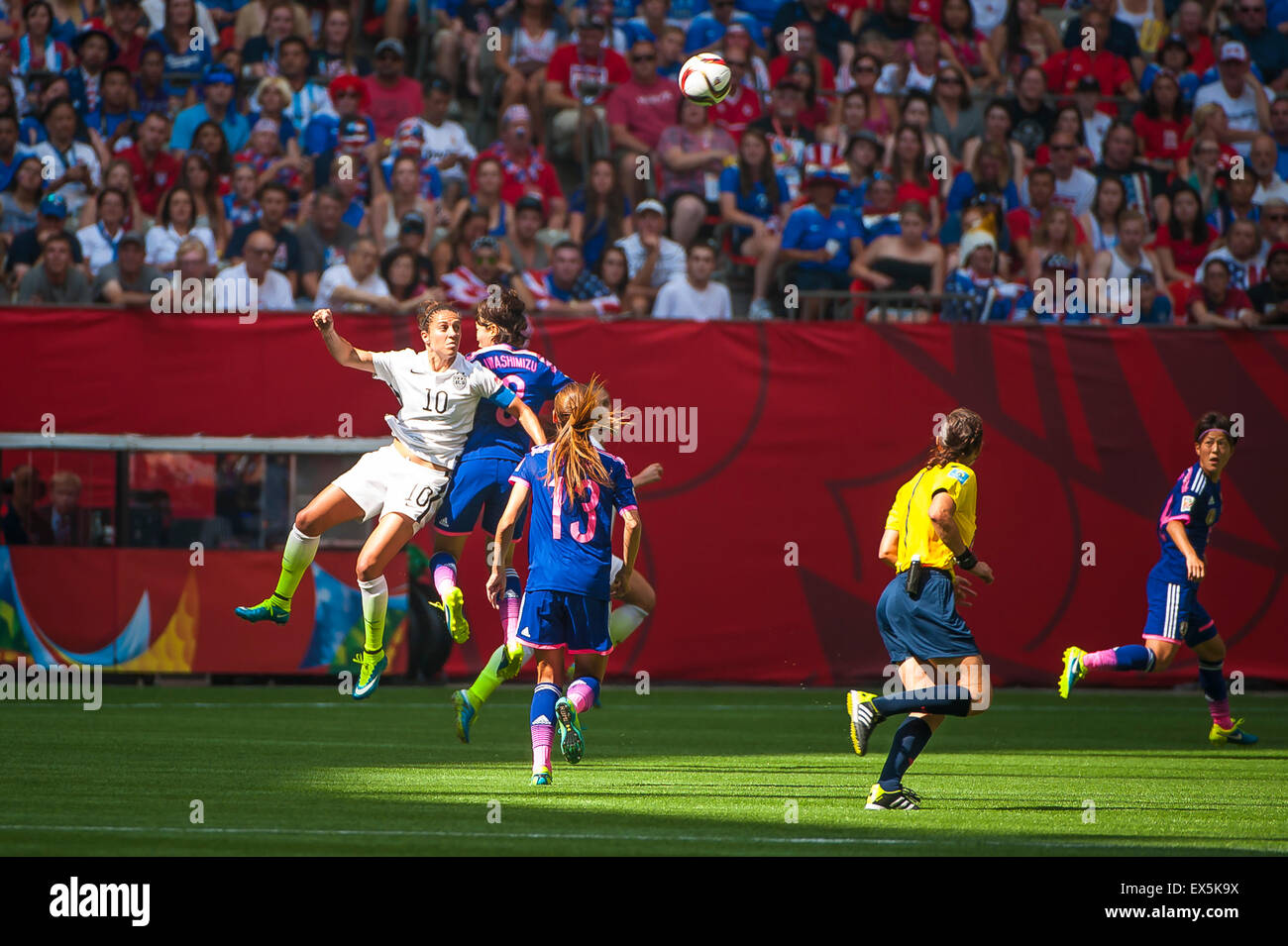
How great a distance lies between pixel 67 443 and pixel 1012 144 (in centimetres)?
1112

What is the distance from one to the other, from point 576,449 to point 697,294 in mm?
8266

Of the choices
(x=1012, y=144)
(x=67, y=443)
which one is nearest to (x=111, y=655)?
(x=67, y=443)

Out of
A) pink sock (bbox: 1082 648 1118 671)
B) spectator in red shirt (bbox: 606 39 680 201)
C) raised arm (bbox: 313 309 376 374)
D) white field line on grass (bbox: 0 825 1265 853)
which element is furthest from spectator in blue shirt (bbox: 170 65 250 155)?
white field line on grass (bbox: 0 825 1265 853)

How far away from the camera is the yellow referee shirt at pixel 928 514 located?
360 inches

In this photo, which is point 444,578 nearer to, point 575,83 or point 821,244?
point 821,244

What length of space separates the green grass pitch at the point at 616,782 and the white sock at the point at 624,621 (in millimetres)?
825

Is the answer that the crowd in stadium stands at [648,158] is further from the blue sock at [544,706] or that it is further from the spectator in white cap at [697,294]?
the blue sock at [544,706]

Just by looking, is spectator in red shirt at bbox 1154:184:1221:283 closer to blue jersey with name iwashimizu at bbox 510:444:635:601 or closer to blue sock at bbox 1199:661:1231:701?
blue sock at bbox 1199:661:1231:701

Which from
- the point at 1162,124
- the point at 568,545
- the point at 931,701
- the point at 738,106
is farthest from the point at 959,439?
the point at 1162,124

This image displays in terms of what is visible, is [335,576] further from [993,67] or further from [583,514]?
[993,67]

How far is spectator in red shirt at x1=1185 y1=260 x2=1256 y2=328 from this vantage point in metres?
18.0

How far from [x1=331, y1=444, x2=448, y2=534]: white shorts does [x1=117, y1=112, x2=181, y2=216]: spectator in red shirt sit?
812 centimetres

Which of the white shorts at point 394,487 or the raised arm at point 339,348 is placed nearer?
the raised arm at point 339,348

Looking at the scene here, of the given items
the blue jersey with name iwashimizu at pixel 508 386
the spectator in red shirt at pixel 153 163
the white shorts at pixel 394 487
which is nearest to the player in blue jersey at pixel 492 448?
the blue jersey with name iwashimizu at pixel 508 386
